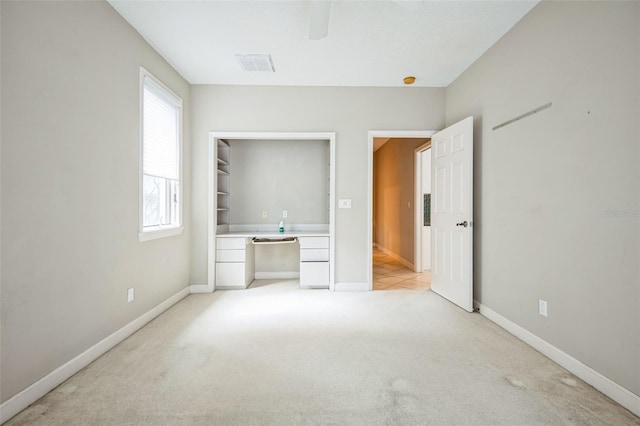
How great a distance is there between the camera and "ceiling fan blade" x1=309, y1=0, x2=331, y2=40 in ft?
6.40

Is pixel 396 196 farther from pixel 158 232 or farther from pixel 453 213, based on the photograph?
pixel 158 232

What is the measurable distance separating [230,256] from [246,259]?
0.22m

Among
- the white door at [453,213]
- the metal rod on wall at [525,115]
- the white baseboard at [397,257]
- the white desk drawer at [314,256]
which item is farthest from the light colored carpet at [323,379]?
the white baseboard at [397,257]

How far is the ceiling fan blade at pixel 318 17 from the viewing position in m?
1.95

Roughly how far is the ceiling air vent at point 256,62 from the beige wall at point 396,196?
3.06m

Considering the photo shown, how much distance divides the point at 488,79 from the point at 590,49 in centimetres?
108

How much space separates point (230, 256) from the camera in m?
Result: 3.80

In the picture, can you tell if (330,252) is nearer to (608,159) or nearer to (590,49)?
(608,159)

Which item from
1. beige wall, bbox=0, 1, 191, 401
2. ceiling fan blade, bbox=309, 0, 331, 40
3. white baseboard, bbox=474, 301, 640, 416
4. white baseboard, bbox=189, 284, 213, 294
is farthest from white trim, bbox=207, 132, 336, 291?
white baseboard, bbox=474, 301, 640, 416

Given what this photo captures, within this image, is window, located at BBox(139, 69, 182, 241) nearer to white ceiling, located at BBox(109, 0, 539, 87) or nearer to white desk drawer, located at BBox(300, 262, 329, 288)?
white ceiling, located at BBox(109, 0, 539, 87)

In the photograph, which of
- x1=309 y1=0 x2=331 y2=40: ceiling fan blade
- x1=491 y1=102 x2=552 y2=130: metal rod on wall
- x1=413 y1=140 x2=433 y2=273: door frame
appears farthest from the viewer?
x1=413 y1=140 x2=433 y2=273: door frame

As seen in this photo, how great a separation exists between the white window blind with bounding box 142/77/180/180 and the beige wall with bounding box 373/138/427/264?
156 inches

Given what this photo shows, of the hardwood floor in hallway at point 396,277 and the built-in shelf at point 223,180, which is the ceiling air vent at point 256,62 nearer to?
the built-in shelf at point 223,180

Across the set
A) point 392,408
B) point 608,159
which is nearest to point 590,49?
point 608,159
